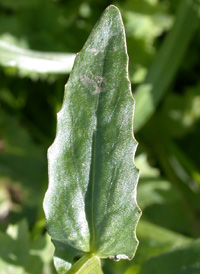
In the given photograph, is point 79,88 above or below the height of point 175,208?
above

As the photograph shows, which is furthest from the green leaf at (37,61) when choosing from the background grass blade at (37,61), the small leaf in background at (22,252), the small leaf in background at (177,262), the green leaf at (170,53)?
the small leaf in background at (177,262)

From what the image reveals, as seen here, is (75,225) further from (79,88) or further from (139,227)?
(139,227)

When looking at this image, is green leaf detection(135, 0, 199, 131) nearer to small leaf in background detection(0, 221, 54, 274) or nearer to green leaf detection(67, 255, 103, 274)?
small leaf in background detection(0, 221, 54, 274)

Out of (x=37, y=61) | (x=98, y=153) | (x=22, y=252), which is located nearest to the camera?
Result: (x=98, y=153)

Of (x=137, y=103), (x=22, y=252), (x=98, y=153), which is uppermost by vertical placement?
(x=98, y=153)

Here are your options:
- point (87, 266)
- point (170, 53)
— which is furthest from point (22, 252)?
point (170, 53)

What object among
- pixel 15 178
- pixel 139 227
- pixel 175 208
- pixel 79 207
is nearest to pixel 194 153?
pixel 175 208

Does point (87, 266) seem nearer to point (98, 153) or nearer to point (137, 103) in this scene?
point (98, 153)
